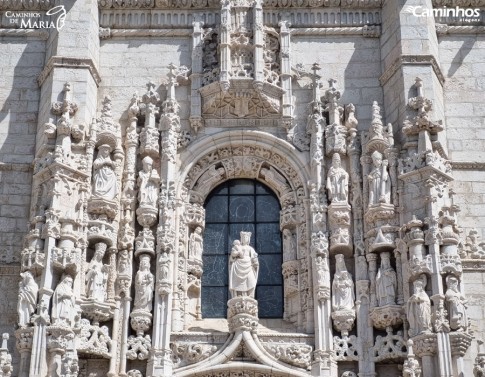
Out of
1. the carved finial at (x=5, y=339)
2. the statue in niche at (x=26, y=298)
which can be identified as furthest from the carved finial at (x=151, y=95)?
the carved finial at (x=5, y=339)

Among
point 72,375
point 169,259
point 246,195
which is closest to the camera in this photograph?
point 72,375

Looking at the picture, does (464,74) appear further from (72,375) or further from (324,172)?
(72,375)

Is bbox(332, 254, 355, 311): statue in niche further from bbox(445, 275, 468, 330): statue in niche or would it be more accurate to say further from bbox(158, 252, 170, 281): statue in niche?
bbox(158, 252, 170, 281): statue in niche

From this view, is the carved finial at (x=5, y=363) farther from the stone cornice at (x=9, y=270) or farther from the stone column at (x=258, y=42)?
the stone column at (x=258, y=42)

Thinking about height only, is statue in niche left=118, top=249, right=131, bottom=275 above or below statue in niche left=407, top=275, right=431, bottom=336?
above

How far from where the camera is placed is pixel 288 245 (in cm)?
1619

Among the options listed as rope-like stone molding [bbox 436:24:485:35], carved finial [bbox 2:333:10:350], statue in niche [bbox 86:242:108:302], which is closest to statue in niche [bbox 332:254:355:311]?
statue in niche [bbox 86:242:108:302]

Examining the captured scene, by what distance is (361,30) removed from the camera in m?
17.6

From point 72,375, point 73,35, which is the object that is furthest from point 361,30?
point 72,375

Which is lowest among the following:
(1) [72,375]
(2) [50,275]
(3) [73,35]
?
(1) [72,375]

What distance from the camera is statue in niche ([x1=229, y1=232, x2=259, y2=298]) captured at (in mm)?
15039

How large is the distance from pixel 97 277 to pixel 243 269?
2.20 meters

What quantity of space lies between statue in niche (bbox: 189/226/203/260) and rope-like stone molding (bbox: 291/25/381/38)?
4.01 metres

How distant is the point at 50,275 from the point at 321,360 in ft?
Answer: 13.6
